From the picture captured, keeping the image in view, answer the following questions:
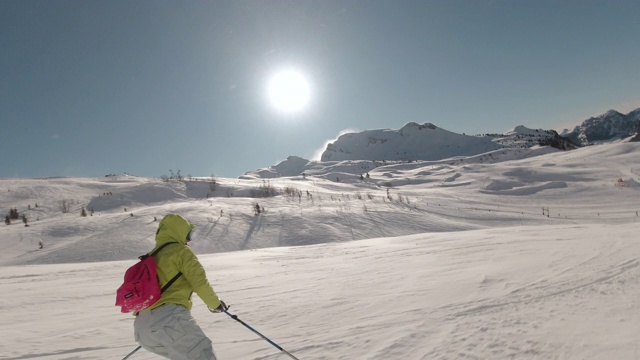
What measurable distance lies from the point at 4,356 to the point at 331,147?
10419cm

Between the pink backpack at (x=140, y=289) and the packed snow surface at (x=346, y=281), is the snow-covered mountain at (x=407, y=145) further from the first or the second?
the pink backpack at (x=140, y=289)

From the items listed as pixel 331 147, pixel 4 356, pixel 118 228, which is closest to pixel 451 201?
pixel 118 228

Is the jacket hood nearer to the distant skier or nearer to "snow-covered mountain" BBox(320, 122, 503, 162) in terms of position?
the distant skier

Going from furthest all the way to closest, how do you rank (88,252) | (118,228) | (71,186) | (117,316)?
(71,186) < (118,228) < (88,252) < (117,316)

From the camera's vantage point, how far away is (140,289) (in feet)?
8.47

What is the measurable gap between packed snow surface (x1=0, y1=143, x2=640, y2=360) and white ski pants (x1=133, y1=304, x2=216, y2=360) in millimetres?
987

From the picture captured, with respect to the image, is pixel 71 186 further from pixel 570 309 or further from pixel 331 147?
pixel 331 147

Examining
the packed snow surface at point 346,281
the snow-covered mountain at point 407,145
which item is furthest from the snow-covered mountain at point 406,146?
the packed snow surface at point 346,281

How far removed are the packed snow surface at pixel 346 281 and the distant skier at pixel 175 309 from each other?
100cm

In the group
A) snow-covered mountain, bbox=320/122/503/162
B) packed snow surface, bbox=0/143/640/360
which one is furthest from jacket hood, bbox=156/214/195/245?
snow-covered mountain, bbox=320/122/503/162

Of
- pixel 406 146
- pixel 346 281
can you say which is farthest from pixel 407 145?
pixel 346 281

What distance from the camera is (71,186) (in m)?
17.4

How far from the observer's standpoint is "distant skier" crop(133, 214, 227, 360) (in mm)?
2721

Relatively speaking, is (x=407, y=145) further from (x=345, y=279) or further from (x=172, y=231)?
(x=172, y=231)
